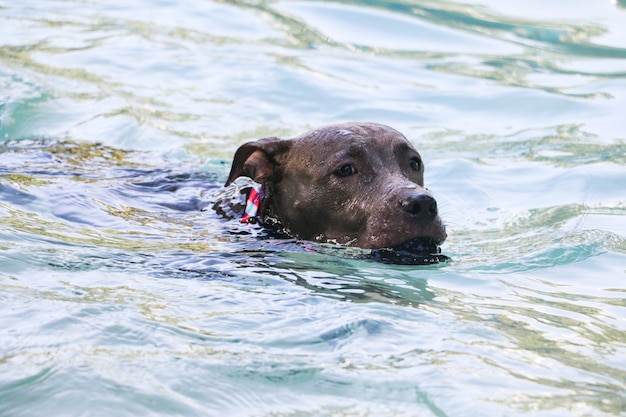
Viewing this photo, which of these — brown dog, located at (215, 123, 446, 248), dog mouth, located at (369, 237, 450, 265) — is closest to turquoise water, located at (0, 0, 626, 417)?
dog mouth, located at (369, 237, 450, 265)

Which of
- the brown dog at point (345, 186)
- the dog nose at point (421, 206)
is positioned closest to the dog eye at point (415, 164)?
the brown dog at point (345, 186)

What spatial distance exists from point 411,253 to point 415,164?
0.92 m

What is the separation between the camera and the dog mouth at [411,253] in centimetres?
599

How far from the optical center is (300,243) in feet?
21.5

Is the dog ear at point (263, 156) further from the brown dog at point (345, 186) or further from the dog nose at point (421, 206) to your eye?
the dog nose at point (421, 206)

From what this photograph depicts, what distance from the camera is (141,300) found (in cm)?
514

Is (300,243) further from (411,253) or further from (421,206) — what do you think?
(421,206)

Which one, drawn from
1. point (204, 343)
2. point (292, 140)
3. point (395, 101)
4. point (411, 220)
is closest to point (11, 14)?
point (395, 101)

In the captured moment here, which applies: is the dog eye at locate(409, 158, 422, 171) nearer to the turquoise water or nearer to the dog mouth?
the turquoise water

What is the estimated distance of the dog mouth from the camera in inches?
236

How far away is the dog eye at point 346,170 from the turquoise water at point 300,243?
56 cm

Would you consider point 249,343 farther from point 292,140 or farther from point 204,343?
point 292,140

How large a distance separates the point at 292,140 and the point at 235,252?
1.10 metres

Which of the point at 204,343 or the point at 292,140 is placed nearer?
the point at 204,343
